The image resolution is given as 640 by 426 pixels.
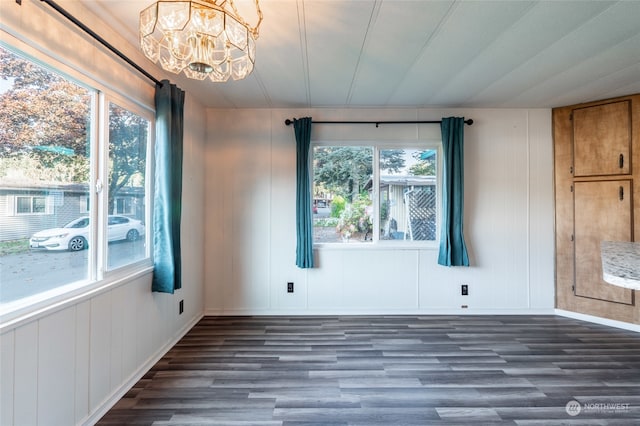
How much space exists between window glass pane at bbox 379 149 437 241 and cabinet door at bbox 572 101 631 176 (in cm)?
156

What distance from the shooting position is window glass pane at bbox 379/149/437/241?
3451 mm

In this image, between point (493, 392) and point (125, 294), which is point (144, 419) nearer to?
point (125, 294)

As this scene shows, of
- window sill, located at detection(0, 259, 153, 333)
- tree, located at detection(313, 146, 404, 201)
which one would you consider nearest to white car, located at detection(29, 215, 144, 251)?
window sill, located at detection(0, 259, 153, 333)

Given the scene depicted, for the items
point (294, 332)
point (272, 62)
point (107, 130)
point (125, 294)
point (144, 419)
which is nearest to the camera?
point (144, 419)

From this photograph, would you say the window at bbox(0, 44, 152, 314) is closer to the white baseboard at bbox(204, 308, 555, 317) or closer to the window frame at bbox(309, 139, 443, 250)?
the white baseboard at bbox(204, 308, 555, 317)

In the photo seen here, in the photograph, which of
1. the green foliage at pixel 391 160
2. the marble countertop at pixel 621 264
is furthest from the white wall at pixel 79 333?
the marble countertop at pixel 621 264

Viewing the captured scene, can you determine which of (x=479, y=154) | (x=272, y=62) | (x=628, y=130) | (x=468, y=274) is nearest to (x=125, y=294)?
(x=272, y=62)

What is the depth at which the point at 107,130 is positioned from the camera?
6.06ft

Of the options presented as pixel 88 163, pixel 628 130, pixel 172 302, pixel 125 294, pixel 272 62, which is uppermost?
pixel 272 62

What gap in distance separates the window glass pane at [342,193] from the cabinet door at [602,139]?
2.31 m

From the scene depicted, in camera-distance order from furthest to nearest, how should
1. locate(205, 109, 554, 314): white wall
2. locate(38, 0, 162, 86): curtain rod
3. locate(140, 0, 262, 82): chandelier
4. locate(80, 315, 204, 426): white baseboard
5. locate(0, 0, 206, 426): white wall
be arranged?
locate(205, 109, 554, 314): white wall → locate(80, 315, 204, 426): white baseboard → locate(38, 0, 162, 86): curtain rod → locate(0, 0, 206, 426): white wall → locate(140, 0, 262, 82): chandelier

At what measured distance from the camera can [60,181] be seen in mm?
1562

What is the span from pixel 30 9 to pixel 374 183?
2977 mm

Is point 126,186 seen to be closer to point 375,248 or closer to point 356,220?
point 356,220
